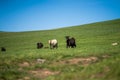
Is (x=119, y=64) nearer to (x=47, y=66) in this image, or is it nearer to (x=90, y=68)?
(x=90, y=68)

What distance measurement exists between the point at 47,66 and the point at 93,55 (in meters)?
4.84

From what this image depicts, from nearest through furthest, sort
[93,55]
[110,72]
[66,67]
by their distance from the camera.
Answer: [110,72]
[66,67]
[93,55]

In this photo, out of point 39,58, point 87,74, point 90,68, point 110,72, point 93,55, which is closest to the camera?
point 110,72

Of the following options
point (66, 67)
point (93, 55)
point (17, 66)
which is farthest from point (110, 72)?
point (17, 66)

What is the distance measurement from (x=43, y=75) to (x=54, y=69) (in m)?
1.42

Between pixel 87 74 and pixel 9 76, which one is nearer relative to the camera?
pixel 87 74

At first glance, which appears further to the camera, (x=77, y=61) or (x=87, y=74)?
(x=77, y=61)

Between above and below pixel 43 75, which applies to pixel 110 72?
above

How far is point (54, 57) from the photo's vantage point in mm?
20719

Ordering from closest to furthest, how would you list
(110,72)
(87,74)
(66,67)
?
1. (110,72)
2. (87,74)
3. (66,67)

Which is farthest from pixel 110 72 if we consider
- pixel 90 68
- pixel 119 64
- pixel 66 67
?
pixel 66 67

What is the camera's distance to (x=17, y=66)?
1870 cm

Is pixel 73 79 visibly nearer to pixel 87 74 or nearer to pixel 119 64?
pixel 87 74

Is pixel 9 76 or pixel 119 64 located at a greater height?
pixel 119 64
